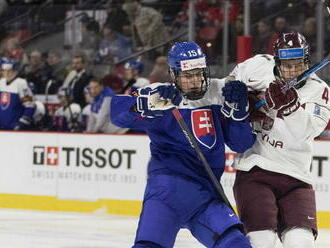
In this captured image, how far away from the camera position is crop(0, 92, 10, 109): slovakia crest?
32.1 ft

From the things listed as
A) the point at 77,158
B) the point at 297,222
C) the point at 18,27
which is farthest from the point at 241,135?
the point at 18,27

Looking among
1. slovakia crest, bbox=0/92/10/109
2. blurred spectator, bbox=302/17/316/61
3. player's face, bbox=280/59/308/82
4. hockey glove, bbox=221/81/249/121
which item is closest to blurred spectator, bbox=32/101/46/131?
slovakia crest, bbox=0/92/10/109

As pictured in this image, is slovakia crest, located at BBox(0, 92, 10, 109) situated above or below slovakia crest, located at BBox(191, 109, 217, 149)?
below

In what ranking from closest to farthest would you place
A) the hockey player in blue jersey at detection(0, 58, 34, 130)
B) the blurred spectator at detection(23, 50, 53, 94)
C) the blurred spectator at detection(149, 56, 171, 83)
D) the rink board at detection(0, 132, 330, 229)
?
the rink board at detection(0, 132, 330, 229), the blurred spectator at detection(149, 56, 171, 83), the hockey player in blue jersey at detection(0, 58, 34, 130), the blurred spectator at detection(23, 50, 53, 94)

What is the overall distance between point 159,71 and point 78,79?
948 mm

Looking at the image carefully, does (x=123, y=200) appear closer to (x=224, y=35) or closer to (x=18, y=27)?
(x=224, y=35)

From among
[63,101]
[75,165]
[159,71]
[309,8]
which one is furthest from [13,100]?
[309,8]

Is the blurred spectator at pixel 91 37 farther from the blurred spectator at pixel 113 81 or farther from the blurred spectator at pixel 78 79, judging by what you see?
the blurred spectator at pixel 113 81

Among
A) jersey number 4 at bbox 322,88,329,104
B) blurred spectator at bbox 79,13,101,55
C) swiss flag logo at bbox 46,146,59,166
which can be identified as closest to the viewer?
jersey number 4 at bbox 322,88,329,104

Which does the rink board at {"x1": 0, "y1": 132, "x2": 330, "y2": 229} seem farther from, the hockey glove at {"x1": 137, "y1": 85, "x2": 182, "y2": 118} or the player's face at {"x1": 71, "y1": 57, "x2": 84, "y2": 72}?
the hockey glove at {"x1": 137, "y1": 85, "x2": 182, "y2": 118}

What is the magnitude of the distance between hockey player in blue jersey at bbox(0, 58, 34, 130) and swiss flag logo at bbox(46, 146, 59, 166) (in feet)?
2.63

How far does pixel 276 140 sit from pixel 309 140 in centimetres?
15

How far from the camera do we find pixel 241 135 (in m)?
4.21

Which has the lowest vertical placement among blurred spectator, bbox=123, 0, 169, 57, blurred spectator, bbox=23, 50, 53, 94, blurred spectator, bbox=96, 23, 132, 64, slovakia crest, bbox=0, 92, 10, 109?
slovakia crest, bbox=0, 92, 10, 109
